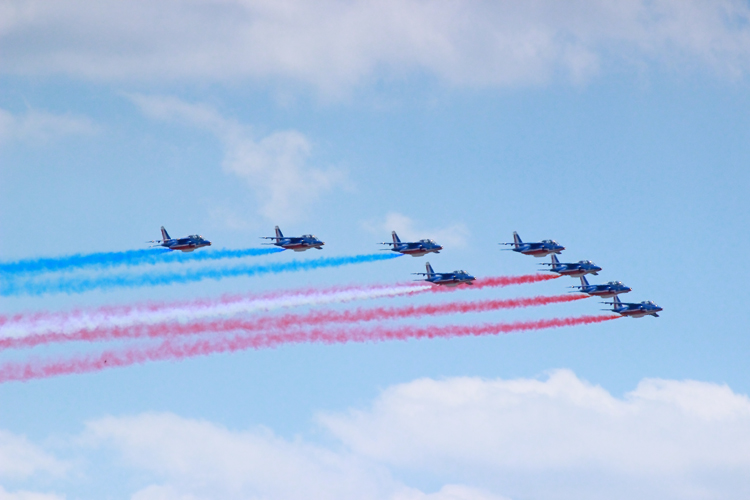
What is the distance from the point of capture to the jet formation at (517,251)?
121762mm

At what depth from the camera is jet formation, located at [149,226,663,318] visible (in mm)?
121762

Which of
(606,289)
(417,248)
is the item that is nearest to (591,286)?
(606,289)

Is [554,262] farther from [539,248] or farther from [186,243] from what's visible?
[186,243]

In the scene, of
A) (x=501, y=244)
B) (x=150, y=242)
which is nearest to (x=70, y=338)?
(x=150, y=242)

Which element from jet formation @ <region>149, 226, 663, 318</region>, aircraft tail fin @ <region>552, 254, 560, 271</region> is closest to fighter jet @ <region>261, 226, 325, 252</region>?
jet formation @ <region>149, 226, 663, 318</region>

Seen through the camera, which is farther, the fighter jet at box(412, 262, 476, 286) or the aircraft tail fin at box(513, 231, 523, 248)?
the aircraft tail fin at box(513, 231, 523, 248)

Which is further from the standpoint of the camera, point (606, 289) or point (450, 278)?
point (606, 289)

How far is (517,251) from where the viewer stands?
134875 mm

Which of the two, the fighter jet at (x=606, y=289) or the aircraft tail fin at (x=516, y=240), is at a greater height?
the aircraft tail fin at (x=516, y=240)

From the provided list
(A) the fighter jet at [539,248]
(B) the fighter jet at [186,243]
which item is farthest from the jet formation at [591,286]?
(B) the fighter jet at [186,243]

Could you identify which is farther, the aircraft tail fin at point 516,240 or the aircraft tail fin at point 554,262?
the aircraft tail fin at point 554,262

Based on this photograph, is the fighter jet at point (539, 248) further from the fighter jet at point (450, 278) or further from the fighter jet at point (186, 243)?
the fighter jet at point (186, 243)

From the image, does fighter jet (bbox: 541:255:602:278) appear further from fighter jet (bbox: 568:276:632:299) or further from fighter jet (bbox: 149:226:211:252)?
fighter jet (bbox: 149:226:211:252)

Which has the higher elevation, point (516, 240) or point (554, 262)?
point (516, 240)
